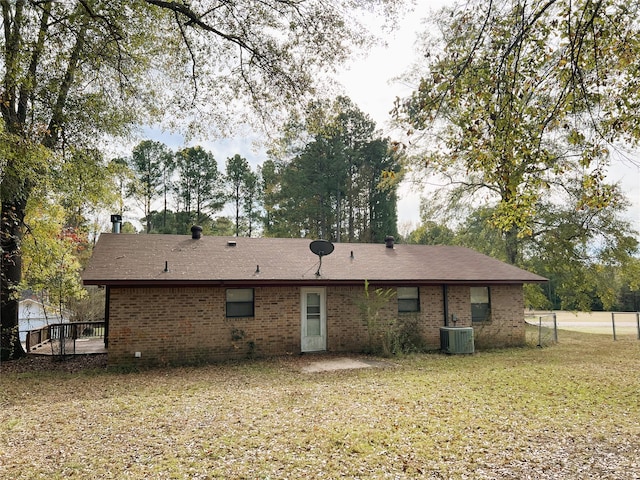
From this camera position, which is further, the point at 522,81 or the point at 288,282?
the point at 288,282

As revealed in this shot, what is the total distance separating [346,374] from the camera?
372 inches

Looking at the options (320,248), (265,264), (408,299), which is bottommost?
(408,299)

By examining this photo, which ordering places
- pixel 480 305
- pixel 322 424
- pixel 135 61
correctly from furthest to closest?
pixel 480 305 → pixel 135 61 → pixel 322 424

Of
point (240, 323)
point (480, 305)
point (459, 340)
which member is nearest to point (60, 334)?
point (240, 323)

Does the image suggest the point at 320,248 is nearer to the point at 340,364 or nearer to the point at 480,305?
the point at 340,364

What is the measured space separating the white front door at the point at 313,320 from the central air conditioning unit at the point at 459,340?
12.3ft

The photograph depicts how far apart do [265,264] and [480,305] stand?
7.32 metres

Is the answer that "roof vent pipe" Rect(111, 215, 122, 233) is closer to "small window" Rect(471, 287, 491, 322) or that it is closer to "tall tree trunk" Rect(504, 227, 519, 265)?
→ "small window" Rect(471, 287, 491, 322)

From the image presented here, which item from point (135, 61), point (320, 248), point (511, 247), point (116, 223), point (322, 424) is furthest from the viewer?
point (511, 247)

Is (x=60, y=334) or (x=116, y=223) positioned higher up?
(x=116, y=223)

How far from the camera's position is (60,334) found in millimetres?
12273

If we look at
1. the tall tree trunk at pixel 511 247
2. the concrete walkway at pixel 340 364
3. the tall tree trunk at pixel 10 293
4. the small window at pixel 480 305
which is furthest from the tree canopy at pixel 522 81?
the tall tree trunk at pixel 511 247

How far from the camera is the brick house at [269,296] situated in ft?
34.7

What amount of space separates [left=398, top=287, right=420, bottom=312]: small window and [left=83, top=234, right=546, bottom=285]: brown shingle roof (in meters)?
0.53
